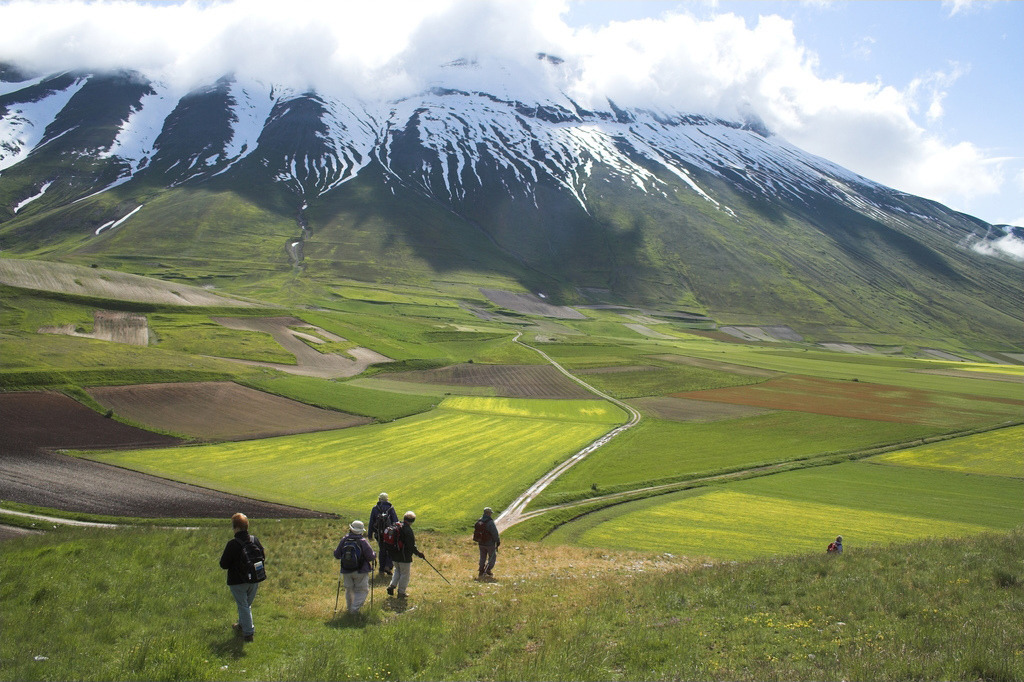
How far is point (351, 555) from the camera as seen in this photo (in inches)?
630

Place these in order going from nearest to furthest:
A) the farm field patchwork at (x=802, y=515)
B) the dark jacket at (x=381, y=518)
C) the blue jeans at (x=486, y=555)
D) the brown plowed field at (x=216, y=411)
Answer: the dark jacket at (x=381, y=518), the blue jeans at (x=486, y=555), the farm field patchwork at (x=802, y=515), the brown plowed field at (x=216, y=411)

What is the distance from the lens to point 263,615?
1581cm

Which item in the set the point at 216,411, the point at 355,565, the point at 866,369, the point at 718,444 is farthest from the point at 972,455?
the point at 866,369

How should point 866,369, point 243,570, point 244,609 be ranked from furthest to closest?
point 866,369 → point 243,570 → point 244,609

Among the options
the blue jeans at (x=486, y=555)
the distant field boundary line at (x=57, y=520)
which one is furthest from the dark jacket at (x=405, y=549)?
the distant field boundary line at (x=57, y=520)

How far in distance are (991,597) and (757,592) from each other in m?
5.15

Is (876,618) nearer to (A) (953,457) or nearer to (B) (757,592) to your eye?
(B) (757,592)

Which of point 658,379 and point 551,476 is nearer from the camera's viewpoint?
point 551,476

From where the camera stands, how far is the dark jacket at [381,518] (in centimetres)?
2125

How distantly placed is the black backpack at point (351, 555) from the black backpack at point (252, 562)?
2.15 meters

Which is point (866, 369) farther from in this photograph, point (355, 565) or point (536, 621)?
point (355, 565)

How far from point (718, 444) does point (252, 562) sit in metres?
47.8

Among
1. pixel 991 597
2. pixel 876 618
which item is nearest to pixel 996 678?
pixel 876 618

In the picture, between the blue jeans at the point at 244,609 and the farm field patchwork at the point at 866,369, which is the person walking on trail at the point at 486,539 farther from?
the farm field patchwork at the point at 866,369
